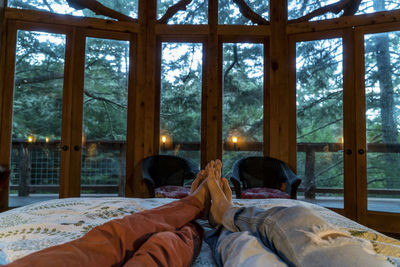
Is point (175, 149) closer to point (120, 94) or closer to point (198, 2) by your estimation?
point (120, 94)

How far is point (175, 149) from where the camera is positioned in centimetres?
351

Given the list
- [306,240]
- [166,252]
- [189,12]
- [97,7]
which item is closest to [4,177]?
[97,7]

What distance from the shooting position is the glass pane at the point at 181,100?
3.51m

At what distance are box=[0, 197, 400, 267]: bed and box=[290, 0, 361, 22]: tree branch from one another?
282cm

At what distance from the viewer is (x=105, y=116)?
340 cm

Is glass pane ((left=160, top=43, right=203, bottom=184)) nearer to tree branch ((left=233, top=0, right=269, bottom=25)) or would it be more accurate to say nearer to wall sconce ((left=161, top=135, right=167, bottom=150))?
wall sconce ((left=161, top=135, right=167, bottom=150))

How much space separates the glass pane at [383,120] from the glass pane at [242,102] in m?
1.20

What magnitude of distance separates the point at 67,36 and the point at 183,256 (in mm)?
3338

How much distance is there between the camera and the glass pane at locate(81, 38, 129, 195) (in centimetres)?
335

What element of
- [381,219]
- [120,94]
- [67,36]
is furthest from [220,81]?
[381,219]

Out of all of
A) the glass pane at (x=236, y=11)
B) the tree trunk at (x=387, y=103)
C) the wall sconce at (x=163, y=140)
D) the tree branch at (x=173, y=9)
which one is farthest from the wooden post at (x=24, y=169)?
the tree trunk at (x=387, y=103)

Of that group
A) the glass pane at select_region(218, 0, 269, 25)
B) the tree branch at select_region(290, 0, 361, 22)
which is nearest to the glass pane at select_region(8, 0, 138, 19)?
the glass pane at select_region(218, 0, 269, 25)

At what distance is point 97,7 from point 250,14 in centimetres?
188

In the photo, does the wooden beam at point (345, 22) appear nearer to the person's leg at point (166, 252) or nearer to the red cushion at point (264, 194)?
the red cushion at point (264, 194)
